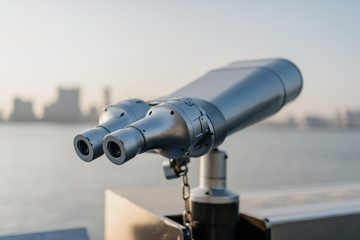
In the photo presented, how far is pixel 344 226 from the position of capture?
108 centimetres

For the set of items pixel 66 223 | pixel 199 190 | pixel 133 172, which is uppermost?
pixel 199 190

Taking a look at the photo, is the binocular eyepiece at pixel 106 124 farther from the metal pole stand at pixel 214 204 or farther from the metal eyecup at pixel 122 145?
the metal pole stand at pixel 214 204

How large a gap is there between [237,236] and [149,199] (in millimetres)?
257

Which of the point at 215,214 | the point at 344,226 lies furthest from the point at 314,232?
the point at 215,214

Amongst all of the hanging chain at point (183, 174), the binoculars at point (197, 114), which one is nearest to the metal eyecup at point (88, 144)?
the binoculars at point (197, 114)

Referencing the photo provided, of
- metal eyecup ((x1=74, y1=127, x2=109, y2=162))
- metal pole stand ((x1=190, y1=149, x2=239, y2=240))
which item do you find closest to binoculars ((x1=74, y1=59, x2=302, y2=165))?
metal eyecup ((x1=74, y1=127, x2=109, y2=162))

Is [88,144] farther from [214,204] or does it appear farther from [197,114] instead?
[214,204]

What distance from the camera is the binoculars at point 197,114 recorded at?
2.27ft

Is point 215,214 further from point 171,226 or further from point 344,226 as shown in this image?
point 344,226

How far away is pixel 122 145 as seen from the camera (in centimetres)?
63

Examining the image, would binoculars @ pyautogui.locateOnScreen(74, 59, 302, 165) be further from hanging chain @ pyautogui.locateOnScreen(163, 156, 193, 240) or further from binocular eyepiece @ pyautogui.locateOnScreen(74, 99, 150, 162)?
hanging chain @ pyautogui.locateOnScreen(163, 156, 193, 240)

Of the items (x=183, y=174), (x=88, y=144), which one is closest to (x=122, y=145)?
(x=88, y=144)

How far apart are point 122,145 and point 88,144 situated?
0.34 feet

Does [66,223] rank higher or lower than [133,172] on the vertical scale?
higher
